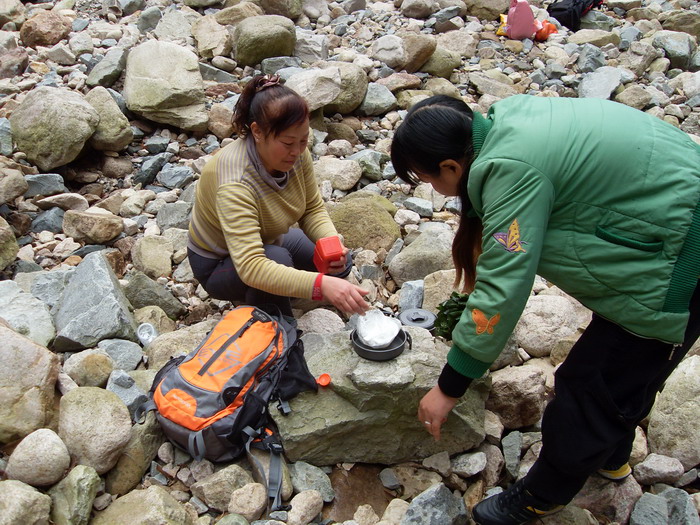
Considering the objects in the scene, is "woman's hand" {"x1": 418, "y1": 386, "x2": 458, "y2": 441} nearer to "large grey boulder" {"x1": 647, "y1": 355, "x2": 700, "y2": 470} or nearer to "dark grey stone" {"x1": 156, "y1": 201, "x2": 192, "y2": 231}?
"large grey boulder" {"x1": 647, "y1": 355, "x2": 700, "y2": 470}

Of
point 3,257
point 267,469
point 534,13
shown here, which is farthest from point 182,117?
point 534,13

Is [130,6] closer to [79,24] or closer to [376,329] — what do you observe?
[79,24]

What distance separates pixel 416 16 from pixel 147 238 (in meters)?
6.31

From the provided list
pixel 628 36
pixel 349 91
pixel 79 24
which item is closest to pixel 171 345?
pixel 349 91

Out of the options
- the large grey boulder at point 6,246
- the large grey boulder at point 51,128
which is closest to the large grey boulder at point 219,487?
the large grey boulder at point 6,246

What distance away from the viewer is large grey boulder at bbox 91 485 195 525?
230cm

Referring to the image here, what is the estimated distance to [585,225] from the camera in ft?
6.05

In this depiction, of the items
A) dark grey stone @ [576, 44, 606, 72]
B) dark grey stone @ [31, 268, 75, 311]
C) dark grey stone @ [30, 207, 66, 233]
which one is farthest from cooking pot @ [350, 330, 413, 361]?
dark grey stone @ [576, 44, 606, 72]

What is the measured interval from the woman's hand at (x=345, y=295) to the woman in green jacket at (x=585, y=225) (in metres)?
0.70

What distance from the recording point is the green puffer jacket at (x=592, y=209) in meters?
1.77

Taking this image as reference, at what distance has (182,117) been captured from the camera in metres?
5.65

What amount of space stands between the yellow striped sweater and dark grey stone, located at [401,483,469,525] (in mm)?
1028

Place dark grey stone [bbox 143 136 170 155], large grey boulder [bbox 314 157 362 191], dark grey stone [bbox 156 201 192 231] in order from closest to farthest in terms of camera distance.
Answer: dark grey stone [bbox 156 201 192 231] → large grey boulder [bbox 314 157 362 191] → dark grey stone [bbox 143 136 170 155]

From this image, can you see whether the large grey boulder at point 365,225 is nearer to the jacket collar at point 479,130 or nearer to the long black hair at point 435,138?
the long black hair at point 435,138
